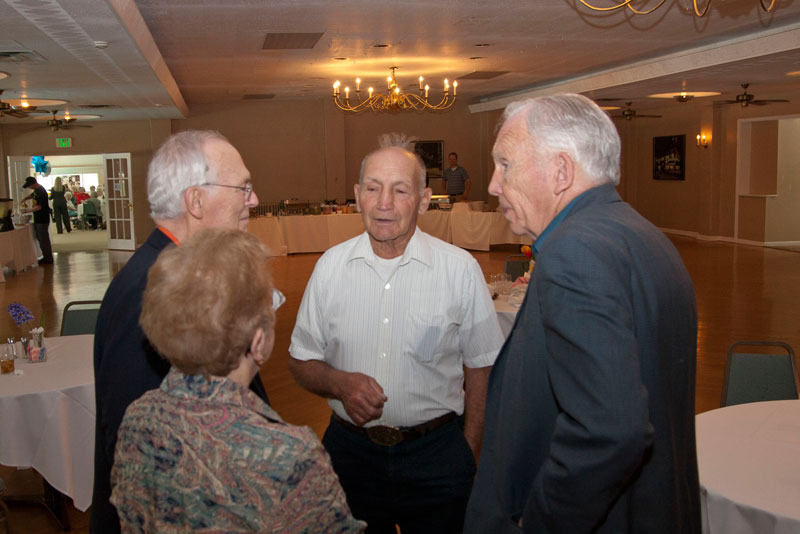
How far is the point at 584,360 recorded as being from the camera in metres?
1.20

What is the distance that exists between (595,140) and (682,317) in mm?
388

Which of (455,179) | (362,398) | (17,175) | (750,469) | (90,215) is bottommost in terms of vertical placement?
(750,469)

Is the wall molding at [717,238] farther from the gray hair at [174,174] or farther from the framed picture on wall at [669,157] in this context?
the gray hair at [174,174]

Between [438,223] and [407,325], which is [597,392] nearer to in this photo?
[407,325]

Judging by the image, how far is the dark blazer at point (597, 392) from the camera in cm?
120

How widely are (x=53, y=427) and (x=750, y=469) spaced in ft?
10.0

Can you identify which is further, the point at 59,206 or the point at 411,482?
the point at 59,206

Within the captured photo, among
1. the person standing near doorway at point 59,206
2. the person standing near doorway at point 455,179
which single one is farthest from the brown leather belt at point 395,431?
the person standing near doorway at point 59,206

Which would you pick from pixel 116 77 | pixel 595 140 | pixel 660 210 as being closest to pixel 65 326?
pixel 595 140

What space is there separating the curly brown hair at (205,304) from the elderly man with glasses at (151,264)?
1.08 feet

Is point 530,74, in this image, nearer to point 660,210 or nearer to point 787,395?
point 660,210

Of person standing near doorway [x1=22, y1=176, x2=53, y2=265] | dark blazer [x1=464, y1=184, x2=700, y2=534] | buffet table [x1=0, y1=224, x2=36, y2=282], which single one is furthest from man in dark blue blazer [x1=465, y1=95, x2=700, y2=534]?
person standing near doorway [x1=22, y1=176, x2=53, y2=265]

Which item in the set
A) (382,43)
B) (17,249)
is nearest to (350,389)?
(382,43)

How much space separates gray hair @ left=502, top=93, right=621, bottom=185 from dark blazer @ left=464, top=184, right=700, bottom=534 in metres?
0.06
